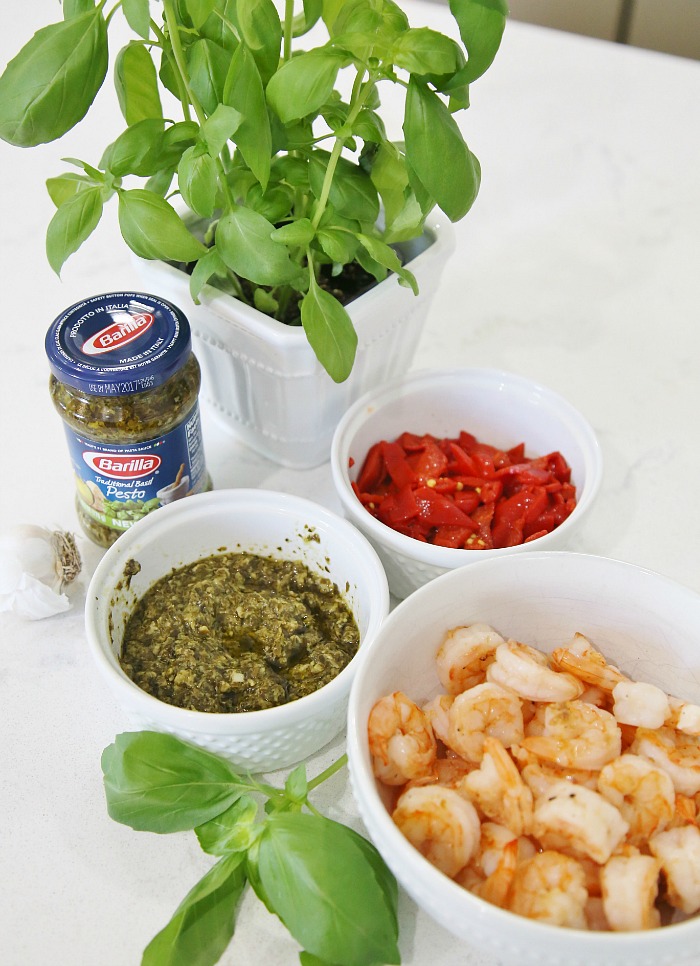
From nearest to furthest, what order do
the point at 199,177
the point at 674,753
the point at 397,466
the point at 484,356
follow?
the point at 674,753, the point at 199,177, the point at 397,466, the point at 484,356

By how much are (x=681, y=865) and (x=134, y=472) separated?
0.62 metres

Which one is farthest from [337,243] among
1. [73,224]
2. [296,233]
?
[73,224]

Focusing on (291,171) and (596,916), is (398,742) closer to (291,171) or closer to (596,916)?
(596,916)

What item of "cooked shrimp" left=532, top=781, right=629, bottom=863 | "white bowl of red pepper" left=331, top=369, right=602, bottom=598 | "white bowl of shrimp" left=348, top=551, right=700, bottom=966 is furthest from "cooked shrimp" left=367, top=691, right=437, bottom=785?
"white bowl of red pepper" left=331, top=369, right=602, bottom=598

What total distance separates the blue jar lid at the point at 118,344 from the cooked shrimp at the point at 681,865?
0.60 metres

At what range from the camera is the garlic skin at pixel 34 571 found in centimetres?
102

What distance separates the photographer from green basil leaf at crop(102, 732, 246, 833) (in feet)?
2.69

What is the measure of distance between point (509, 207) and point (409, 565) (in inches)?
32.4

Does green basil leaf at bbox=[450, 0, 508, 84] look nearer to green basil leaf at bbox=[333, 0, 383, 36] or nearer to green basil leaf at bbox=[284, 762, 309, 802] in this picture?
green basil leaf at bbox=[333, 0, 383, 36]

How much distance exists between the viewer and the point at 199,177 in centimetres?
92

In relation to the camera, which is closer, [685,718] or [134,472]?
[685,718]

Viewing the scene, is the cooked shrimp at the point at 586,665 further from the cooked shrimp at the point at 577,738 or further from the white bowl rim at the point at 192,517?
the white bowl rim at the point at 192,517

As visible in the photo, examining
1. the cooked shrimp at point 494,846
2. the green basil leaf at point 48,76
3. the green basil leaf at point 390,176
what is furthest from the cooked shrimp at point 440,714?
the green basil leaf at point 48,76

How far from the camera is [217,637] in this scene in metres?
0.97
